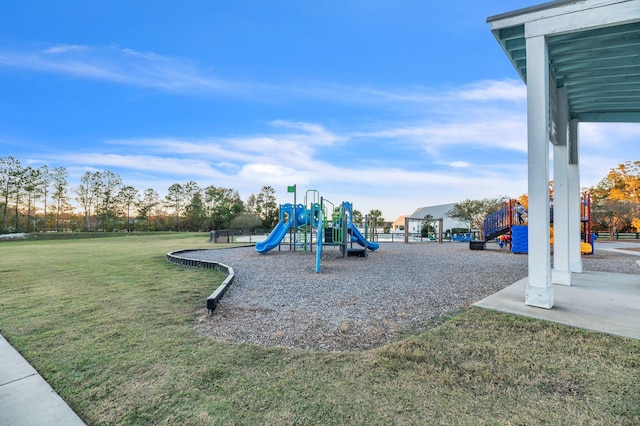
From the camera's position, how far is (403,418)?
1660 millimetres

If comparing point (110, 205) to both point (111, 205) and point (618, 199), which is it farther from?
point (618, 199)

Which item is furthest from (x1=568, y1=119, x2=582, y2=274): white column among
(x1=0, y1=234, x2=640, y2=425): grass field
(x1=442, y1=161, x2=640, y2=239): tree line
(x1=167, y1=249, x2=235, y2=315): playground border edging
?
(x1=442, y1=161, x2=640, y2=239): tree line

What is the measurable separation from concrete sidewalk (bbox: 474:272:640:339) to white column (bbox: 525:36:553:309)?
0.86ft

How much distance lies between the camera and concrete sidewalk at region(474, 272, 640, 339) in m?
3.18

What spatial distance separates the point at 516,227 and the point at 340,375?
12.9 meters

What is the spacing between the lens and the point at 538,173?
3.81m

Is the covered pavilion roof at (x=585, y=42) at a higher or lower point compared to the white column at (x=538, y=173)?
higher

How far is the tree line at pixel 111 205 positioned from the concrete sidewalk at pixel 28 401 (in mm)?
23333

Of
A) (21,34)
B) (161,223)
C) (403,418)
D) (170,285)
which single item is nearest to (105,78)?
(21,34)

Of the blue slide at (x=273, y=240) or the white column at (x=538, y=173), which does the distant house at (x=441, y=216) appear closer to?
the blue slide at (x=273, y=240)

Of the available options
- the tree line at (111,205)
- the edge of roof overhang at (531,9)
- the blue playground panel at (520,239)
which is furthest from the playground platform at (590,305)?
the tree line at (111,205)

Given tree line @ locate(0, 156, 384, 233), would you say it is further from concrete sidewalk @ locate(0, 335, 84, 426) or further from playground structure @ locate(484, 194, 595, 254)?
concrete sidewalk @ locate(0, 335, 84, 426)

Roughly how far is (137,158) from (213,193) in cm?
1850

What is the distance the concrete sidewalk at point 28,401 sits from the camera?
170 centimetres
